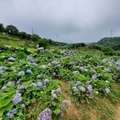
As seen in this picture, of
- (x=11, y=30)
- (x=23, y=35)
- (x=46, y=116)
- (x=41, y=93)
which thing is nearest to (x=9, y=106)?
(x=41, y=93)

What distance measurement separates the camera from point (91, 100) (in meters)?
2.59

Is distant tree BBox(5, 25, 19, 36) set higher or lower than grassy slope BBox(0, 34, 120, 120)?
higher

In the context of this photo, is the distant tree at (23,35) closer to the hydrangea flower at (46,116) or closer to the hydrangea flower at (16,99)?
the hydrangea flower at (16,99)

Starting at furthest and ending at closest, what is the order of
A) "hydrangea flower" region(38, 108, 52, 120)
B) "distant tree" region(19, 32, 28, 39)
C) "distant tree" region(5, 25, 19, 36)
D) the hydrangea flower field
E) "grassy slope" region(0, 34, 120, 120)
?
1. "distant tree" region(19, 32, 28, 39)
2. "distant tree" region(5, 25, 19, 36)
3. "grassy slope" region(0, 34, 120, 120)
4. the hydrangea flower field
5. "hydrangea flower" region(38, 108, 52, 120)

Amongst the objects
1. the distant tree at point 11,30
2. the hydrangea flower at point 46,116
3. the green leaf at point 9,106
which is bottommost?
the green leaf at point 9,106

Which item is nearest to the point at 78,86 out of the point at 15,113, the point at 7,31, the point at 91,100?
the point at 91,100

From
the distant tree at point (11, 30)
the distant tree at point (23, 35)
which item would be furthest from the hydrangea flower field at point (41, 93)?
the distant tree at point (23, 35)

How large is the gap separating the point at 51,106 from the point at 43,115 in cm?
26

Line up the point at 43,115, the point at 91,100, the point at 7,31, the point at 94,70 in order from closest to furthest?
the point at 43,115 < the point at 91,100 < the point at 94,70 < the point at 7,31

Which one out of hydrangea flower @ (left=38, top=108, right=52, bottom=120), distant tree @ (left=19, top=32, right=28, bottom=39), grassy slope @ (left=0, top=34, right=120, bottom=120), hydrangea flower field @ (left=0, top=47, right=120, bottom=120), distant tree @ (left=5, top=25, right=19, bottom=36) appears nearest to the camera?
hydrangea flower @ (left=38, top=108, right=52, bottom=120)

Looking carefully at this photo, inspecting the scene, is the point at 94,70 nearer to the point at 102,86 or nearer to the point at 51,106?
the point at 102,86

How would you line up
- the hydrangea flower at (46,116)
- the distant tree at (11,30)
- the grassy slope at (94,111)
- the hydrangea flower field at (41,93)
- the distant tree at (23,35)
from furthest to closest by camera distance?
the distant tree at (23,35)
the distant tree at (11,30)
the grassy slope at (94,111)
the hydrangea flower field at (41,93)
the hydrangea flower at (46,116)

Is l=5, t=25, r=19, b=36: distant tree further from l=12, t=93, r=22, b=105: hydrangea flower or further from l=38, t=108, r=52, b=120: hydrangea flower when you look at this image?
l=38, t=108, r=52, b=120: hydrangea flower

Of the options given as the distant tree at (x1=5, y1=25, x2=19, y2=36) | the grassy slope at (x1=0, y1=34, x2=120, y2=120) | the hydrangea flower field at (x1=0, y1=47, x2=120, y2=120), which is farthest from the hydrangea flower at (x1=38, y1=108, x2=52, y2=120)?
the distant tree at (x1=5, y1=25, x2=19, y2=36)
